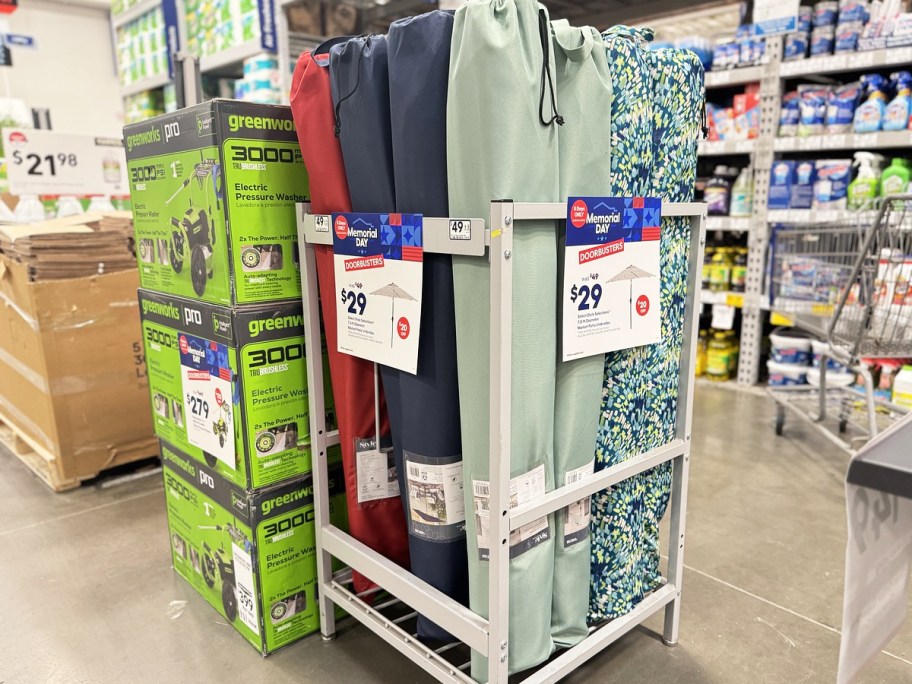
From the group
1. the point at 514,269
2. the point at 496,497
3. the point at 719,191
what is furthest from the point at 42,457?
the point at 719,191

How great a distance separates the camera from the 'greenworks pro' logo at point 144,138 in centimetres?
168

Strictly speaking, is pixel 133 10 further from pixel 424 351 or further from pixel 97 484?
pixel 424 351

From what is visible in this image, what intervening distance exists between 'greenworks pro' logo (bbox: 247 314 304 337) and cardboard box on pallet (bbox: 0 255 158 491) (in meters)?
1.53

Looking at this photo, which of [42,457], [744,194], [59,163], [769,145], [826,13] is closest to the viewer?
[42,457]

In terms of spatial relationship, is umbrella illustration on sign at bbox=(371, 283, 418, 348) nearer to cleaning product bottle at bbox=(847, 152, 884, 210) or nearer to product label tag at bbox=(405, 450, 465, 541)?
product label tag at bbox=(405, 450, 465, 541)

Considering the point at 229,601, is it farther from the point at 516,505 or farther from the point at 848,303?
the point at 848,303

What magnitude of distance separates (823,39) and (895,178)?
0.84 meters

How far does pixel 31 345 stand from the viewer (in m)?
2.74

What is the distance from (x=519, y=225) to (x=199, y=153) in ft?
2.75

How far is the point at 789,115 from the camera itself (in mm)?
3568

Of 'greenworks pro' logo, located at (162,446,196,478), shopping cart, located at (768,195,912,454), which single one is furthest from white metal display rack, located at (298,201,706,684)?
shopping cart, located at (768,195,912,454)

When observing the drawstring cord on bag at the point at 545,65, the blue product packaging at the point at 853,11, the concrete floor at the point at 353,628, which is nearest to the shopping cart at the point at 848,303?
the concrete floor at the point at 353,628

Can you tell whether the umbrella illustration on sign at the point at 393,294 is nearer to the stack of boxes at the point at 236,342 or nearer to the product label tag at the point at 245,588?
the stack of boxes at the point at 236,342

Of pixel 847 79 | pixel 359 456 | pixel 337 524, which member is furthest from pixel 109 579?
pixel 847 79
